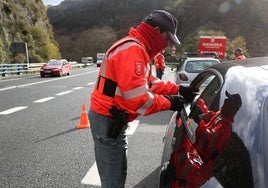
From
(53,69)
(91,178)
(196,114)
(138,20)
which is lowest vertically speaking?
(53,69)

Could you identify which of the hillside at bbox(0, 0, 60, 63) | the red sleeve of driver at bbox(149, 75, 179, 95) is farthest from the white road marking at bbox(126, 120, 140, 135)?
the hillside at bbox(0, 0, 60, 63)

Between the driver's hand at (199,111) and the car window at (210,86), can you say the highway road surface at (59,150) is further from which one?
the driver's hand at (199,111)

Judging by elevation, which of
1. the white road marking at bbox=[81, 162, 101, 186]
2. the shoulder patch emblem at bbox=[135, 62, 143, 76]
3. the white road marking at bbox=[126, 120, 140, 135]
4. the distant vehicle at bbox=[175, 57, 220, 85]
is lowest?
the white road marking at bbox=[126, 120, 140, 135]

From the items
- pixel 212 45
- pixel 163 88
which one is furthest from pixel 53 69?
pixel 163 88

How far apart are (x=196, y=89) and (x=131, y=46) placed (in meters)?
1.00

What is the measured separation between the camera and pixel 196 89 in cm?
335

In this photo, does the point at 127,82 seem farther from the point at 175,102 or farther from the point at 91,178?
the point at 91,178

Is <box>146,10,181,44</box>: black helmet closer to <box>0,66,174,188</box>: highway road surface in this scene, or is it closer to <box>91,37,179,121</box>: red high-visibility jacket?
<box>91,37,179,121</box>: red high-visibility jacket

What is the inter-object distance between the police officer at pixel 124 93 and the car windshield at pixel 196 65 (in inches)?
372

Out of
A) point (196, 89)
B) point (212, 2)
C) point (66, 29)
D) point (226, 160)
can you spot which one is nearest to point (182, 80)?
point (196, 89)

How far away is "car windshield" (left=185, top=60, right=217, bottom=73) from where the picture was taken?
12172mm

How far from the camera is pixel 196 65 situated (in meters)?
→ 12.3

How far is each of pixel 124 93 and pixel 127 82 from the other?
0.30ft

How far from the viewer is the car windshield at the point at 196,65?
12.2 m
